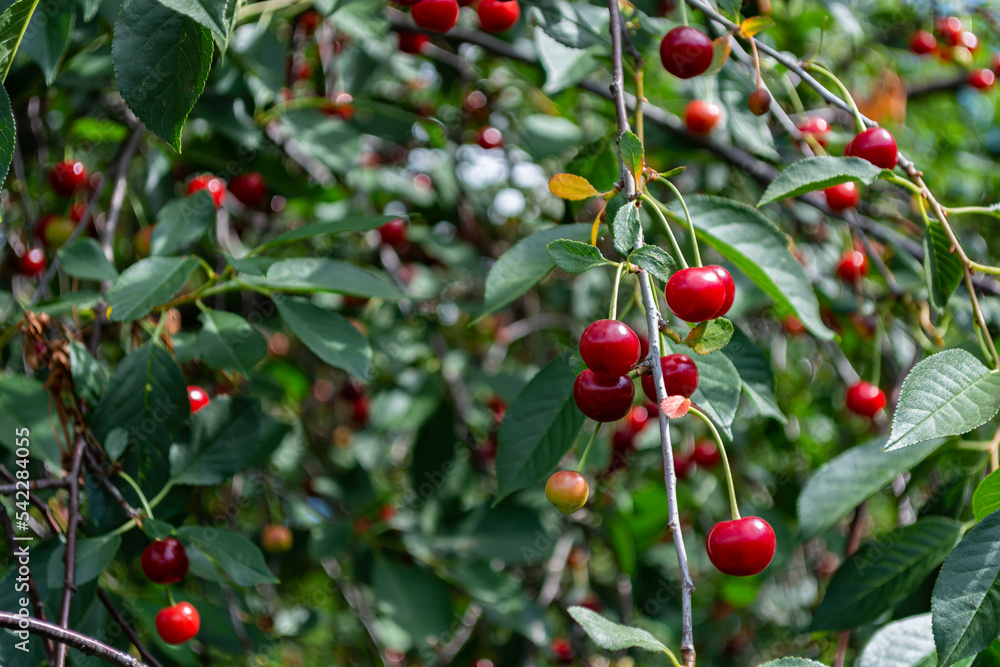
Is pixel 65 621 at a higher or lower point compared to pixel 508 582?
higher

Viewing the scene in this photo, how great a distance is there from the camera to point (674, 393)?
0.78 metres

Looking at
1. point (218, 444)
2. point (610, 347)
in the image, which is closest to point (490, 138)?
point (218, 444)

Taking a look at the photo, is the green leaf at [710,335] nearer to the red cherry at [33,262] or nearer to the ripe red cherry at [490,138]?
the red cherry at [33,262]

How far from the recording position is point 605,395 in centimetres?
80

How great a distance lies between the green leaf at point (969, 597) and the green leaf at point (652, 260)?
421mm

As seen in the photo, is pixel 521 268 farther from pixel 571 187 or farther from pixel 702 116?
pixel 702 116

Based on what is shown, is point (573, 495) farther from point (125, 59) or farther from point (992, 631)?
point (125, 59)

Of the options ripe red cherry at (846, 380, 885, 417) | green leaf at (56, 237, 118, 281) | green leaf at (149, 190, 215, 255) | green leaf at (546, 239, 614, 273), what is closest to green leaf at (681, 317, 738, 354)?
green leaf at (546, 239, 614, 273)

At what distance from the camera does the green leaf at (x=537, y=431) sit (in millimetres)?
1048

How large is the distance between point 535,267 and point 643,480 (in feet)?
5.73

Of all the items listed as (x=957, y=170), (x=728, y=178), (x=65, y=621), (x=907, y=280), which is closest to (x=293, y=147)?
(x=728, y=178)

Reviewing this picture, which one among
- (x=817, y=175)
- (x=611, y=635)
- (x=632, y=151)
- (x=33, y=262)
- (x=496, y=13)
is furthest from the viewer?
(x=33, y=262)

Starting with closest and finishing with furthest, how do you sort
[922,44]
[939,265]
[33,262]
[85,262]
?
[939,265]
[85,262]
[33,262]
[922,44]

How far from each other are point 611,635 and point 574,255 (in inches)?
14.8
